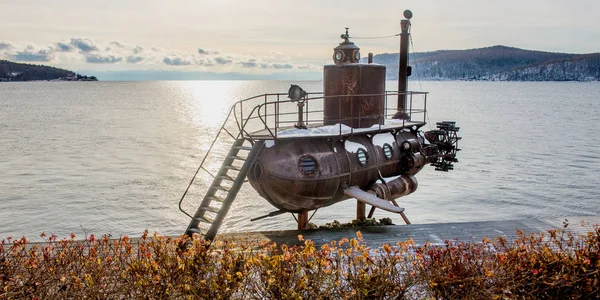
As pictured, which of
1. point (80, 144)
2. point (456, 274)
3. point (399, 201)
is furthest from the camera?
point (80, 144)

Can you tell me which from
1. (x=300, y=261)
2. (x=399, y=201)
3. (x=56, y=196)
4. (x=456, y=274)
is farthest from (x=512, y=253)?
(x=56, y=196)

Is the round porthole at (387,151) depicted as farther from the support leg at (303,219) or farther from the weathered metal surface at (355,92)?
the support leg at (303,219)

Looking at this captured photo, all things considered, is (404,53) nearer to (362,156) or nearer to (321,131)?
(362,156)

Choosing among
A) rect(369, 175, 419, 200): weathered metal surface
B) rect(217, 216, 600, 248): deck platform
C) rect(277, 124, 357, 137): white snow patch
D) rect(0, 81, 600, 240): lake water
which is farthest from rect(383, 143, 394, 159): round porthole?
rect(0, 81, 600, 240): lake water

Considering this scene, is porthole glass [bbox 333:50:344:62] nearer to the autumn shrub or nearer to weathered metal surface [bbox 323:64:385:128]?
weathered metal surface [bbox 323:64:385:128]

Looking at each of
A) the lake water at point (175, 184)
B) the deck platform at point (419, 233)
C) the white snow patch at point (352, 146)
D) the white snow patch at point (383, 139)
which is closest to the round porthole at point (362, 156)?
the white snow patch at point (352, 146)

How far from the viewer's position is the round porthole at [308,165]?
14.4m

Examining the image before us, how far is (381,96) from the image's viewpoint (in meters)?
Answer: 17.5

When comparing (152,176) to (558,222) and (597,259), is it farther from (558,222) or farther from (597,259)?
(597,259)

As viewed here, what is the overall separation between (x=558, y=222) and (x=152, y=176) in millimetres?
26091

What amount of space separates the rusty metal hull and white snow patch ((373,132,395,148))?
57cm

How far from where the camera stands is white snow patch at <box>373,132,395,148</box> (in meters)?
16.8

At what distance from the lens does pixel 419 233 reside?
14.9 m

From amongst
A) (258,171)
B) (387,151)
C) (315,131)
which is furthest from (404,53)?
(258,171)
